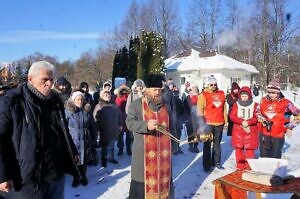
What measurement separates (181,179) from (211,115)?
133 centimetres

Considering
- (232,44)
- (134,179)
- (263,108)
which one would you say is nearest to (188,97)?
(263,108)

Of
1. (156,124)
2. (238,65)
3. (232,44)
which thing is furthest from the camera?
(232,44)

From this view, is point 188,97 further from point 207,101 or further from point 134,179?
point 134,179

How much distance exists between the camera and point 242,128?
272 inches

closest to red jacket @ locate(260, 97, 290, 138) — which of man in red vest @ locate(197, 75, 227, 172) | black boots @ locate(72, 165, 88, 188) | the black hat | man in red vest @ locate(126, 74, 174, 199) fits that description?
man in red vest @ locate(197, 75, 227, 172)

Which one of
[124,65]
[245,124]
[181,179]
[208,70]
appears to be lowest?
[181,179]

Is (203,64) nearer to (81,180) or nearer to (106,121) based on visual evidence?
(106,121)

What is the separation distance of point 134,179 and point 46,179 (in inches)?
61.0

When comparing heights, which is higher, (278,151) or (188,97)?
(188,97)

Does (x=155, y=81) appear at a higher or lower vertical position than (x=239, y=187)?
higher

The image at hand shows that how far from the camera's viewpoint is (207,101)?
748 centimetres

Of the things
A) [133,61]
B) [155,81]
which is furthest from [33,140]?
[133,61]

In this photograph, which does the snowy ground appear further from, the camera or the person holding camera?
the camera

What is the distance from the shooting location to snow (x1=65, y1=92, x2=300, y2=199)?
5938 millimetres
